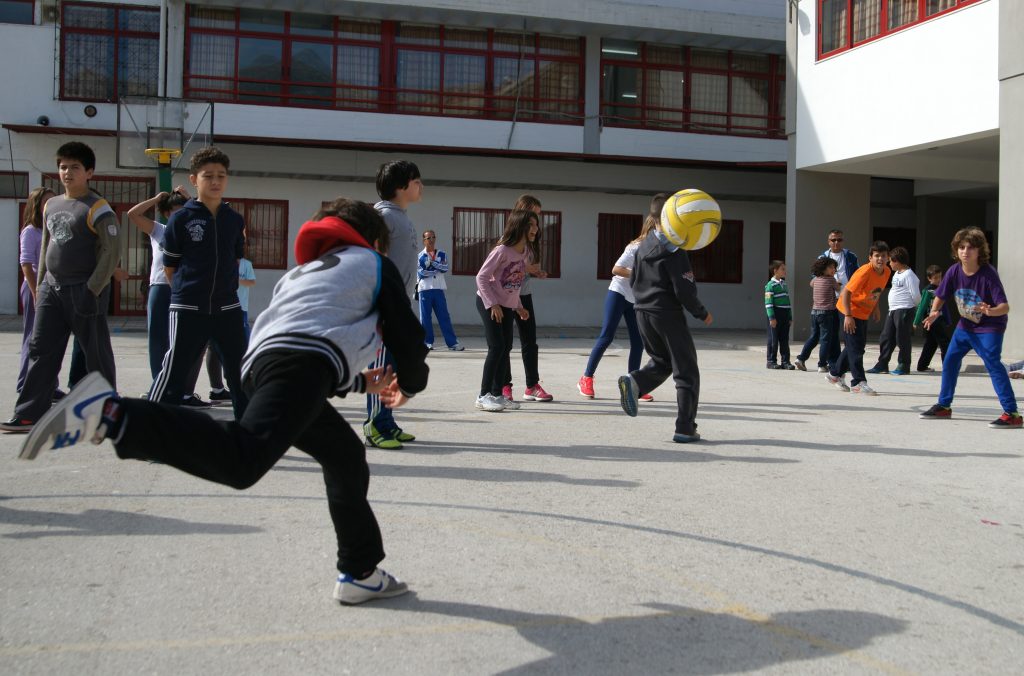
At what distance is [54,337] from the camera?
22.7ft

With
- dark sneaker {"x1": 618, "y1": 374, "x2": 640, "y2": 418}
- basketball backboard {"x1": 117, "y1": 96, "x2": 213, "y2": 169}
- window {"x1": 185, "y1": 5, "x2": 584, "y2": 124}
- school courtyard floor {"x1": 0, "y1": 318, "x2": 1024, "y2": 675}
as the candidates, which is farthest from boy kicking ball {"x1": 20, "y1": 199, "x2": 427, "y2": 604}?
window {"x1": 185, "y1": 5, "x2": 584, "y2": 124}

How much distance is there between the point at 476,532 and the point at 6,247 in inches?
846

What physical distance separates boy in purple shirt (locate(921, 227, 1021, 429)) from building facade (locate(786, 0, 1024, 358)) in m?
6.17

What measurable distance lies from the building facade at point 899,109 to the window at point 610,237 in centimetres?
576

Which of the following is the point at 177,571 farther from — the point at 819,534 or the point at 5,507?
the point at 819,534

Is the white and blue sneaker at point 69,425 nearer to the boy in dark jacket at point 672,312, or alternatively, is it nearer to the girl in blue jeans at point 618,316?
the boy in dark jacket at point 672,312

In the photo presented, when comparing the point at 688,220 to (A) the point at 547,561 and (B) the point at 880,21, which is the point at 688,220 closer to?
(A) the point at 547,561

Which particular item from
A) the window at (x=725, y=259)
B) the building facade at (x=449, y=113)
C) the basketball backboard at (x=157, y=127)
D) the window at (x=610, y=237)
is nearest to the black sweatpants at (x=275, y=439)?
the basketball backboard at (x=157, y=127)

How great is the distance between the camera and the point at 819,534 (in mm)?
4684

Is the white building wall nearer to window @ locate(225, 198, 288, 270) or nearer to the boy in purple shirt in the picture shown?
the boy in purple shirt

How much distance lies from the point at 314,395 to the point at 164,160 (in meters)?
18.0

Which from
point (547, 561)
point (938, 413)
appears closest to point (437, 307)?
point (938, 413)

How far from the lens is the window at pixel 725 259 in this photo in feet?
85.7

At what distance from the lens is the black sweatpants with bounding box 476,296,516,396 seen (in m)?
8.68
